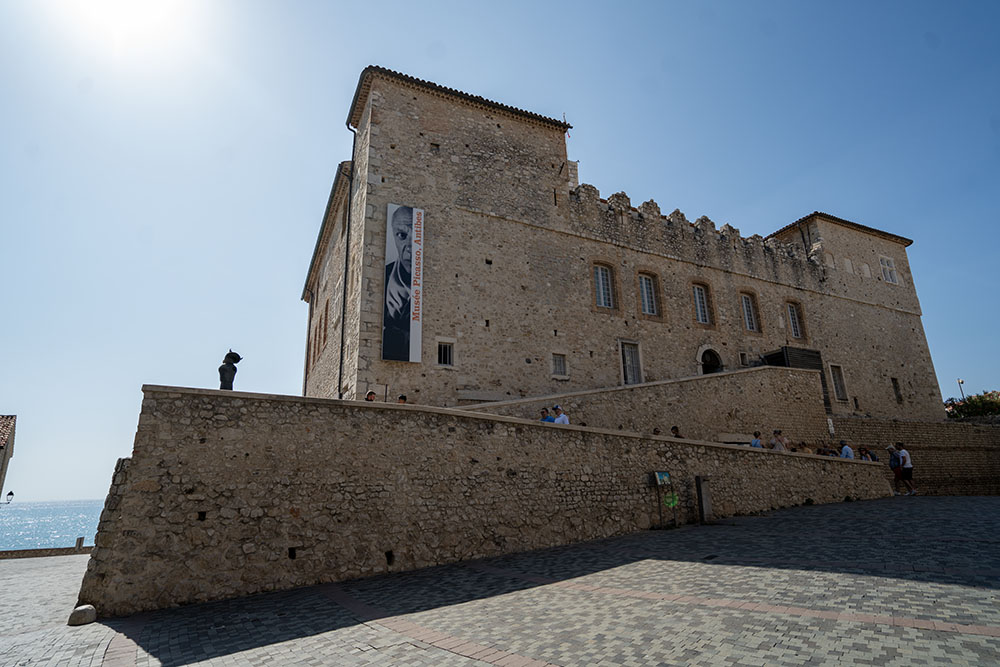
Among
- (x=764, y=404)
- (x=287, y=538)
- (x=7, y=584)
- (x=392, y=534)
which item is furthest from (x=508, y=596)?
(x=764, y=404)

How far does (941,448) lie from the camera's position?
1978cm

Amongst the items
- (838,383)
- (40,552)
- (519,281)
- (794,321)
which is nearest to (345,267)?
(519,281)

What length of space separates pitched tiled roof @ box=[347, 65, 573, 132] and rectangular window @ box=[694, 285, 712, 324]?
8233mm

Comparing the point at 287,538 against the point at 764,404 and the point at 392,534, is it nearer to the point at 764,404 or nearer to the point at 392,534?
the point at 392,534

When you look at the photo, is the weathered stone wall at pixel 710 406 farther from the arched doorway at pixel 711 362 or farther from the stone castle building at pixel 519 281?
the arched doorway at pixel 711 362

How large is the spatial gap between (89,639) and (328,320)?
45.4 ft

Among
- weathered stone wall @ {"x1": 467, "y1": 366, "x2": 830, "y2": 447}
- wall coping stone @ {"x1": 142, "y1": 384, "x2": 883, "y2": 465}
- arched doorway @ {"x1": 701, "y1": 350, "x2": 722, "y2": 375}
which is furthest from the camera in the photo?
arched doorway @ {"x1": 701, "y1": 350, "x2": 722, "y2": 375}

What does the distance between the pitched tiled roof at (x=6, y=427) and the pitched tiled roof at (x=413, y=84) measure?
1682 cm

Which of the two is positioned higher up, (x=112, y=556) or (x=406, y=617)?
→ (x=112, y=556)

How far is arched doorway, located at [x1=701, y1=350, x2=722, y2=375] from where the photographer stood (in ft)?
64.1

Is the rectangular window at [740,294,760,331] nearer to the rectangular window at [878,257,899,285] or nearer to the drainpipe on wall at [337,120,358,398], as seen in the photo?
the rectangular window at [878,257,899,285]

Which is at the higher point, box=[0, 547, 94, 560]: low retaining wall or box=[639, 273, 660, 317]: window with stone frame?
box=[639, 273, 660, 317]: window with stone frame

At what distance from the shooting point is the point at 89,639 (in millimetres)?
5328

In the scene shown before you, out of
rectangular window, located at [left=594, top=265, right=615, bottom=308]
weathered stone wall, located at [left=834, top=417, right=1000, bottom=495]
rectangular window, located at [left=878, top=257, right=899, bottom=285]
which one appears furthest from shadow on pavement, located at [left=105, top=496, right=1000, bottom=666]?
rectangular window, located at [left=878, top=257, right=899, bottom=285]
